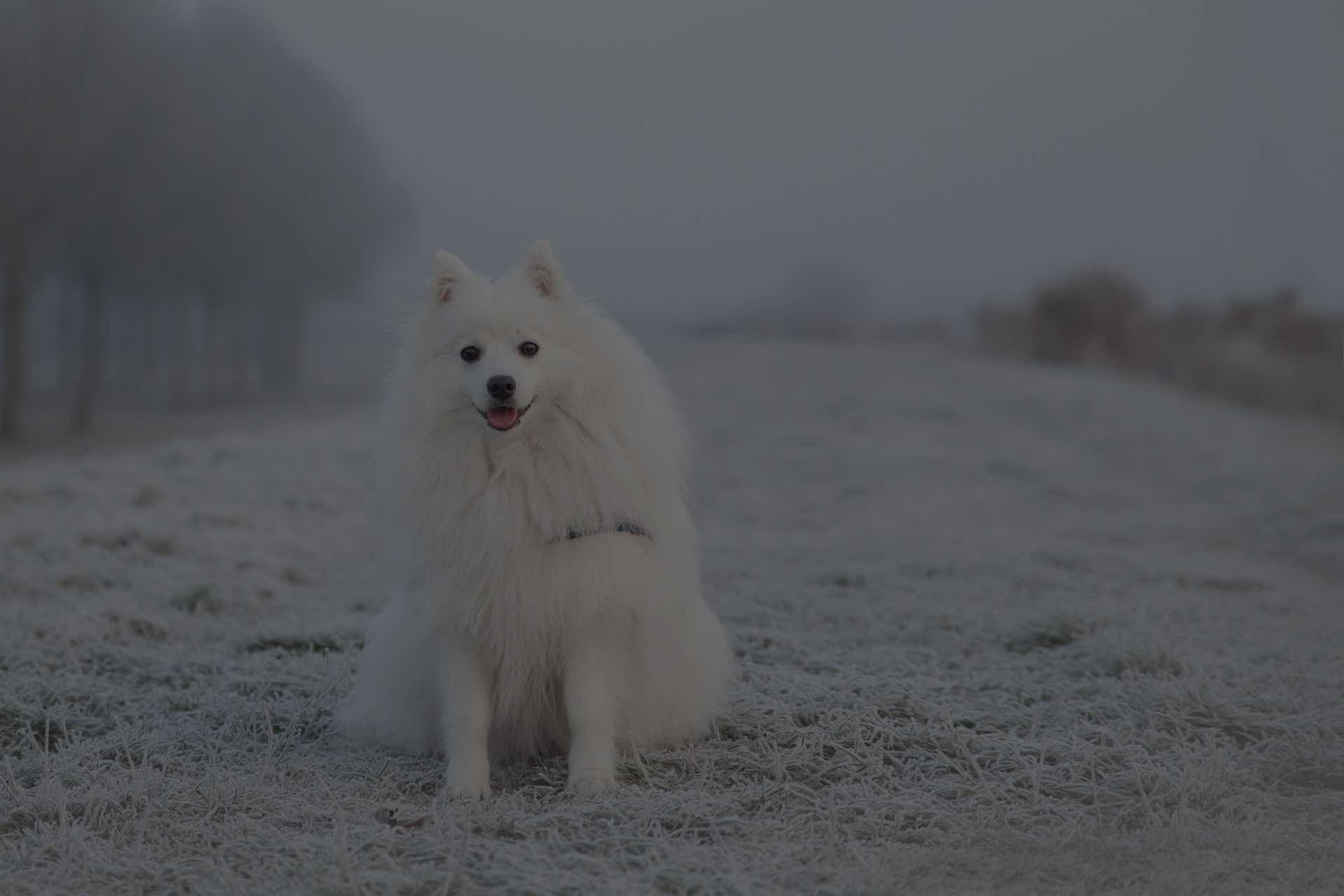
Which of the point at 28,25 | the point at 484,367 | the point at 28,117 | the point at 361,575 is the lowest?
the point at 361,575

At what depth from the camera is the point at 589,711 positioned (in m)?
2.83

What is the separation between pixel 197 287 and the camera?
20.2m

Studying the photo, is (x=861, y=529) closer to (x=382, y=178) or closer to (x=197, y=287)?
(x=197, y=287)

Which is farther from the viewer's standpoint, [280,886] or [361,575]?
[361,575]

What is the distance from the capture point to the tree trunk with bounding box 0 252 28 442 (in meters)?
14.1

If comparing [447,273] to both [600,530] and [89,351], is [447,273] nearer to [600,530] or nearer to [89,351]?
[600,530]

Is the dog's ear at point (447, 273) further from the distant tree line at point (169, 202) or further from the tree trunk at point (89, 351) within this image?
the tree trunk at point (89, 351)

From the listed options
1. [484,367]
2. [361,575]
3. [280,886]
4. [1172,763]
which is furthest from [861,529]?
[280,886]

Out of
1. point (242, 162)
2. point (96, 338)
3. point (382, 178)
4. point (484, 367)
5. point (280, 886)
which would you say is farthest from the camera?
point (382, 178)

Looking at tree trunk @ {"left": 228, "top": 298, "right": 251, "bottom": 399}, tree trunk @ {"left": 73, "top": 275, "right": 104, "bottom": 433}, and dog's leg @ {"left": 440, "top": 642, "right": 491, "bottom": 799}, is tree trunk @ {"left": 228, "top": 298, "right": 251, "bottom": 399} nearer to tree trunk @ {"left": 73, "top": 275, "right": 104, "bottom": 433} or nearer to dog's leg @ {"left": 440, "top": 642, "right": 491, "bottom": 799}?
tree trunk @ {"left": 73, "top": 275, "right": 104, "bottom": 433}

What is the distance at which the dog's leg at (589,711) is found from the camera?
280cm

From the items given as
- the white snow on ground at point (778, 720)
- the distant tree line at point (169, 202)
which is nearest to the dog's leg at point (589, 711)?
the white snow on ground at point (778, 720)

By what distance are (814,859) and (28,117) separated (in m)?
14.9

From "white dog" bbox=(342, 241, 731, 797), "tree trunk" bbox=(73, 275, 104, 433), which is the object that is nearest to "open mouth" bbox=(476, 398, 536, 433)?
"white dog" bbox=(342, 241, 731, 797)
